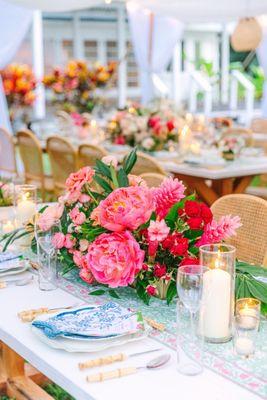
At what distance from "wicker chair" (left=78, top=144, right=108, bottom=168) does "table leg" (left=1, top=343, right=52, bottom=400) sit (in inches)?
108

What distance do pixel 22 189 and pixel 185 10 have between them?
19.2ft

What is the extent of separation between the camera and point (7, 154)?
6.37 metres

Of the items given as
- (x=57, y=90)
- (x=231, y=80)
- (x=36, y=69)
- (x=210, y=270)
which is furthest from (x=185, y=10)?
(x=210, y=270)

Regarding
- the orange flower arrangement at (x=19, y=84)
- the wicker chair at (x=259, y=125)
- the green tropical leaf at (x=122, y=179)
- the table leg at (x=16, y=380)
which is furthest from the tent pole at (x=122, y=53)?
the green tropical leaf at (x=122, y=179)

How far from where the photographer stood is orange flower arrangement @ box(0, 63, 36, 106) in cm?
674

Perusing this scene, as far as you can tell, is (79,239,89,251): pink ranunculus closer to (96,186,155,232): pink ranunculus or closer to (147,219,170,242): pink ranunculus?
(96,186,155,232): pink ranunculus

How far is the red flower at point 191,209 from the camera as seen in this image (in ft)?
6.18

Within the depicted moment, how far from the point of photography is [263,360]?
1563mm

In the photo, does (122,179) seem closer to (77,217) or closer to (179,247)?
(77,217)

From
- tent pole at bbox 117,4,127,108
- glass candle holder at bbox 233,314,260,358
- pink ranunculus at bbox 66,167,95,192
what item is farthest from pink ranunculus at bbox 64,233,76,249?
tent pole at bbox 117,4,127,108

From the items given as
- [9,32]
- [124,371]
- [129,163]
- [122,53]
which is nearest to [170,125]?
[9,32]

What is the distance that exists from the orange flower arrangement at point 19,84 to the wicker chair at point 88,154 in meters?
1.70

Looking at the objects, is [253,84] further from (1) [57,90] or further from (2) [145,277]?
(2) [145,277]

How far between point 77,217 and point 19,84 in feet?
16.2
